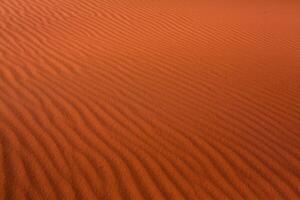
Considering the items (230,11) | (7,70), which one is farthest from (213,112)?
(230,11)

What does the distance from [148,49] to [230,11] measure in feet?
10.2

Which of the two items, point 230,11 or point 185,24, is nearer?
point 185,24

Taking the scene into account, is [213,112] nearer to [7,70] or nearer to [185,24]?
[7,70]

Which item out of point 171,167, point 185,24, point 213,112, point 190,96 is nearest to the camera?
point 171,167

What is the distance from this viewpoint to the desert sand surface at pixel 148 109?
284 centimetres

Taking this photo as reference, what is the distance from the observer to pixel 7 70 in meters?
4.75

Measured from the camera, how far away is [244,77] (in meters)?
4.71

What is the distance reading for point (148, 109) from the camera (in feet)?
12.7

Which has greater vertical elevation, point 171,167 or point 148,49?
point 148,49

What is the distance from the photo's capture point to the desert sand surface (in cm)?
284

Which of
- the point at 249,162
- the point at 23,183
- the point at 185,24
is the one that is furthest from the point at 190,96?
the point at 185,24

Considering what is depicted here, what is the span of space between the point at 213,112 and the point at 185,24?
138 inches

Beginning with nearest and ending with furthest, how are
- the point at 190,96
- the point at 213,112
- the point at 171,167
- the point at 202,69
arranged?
the point at 171,167
the point at 213,112
the point at 190,96
the point at 202,69

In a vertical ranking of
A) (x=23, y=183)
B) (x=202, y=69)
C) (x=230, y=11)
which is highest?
(x=230, y=11)
